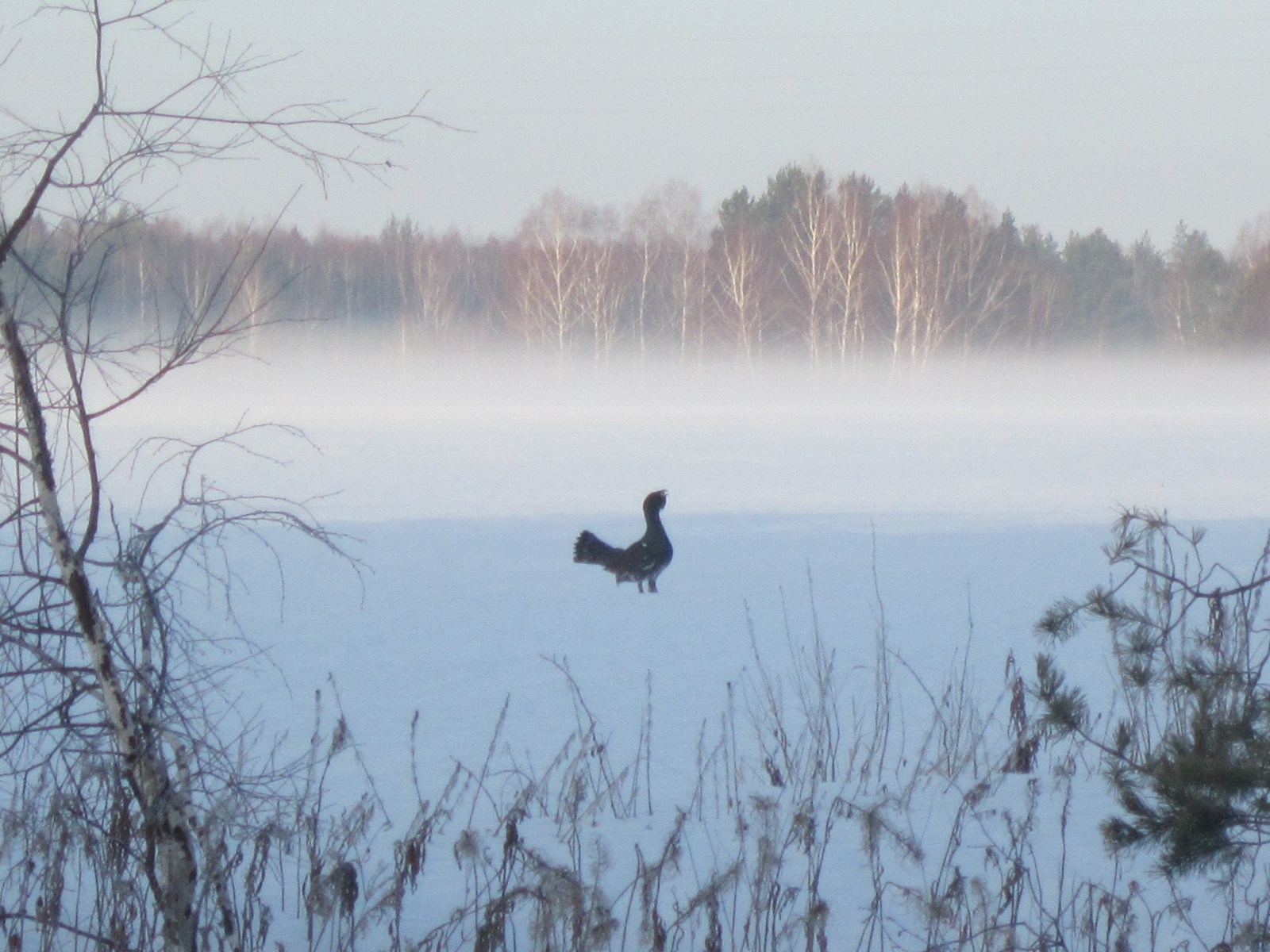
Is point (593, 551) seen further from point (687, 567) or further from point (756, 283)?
Result: point (756, 283)

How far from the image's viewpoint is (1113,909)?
2621 mm

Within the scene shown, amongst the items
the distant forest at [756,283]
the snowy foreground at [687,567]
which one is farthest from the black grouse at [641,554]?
the distant forest at [756,283]

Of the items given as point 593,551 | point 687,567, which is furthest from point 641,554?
point 687,567

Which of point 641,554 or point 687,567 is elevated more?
point 641,554

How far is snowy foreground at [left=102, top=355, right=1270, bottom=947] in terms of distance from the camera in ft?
17.6

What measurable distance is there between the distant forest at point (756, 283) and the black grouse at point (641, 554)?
2958 centimetres

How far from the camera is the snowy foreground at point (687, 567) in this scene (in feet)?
17.6

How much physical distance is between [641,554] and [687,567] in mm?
1166

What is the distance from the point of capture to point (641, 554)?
857 centimetres

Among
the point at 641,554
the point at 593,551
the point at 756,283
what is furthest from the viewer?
the point at 756,283

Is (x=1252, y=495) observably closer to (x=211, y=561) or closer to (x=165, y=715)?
(x=211, y=561)

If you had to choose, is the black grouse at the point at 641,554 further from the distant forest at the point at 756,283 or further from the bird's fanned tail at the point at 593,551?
the distant forest at the point at 756,283

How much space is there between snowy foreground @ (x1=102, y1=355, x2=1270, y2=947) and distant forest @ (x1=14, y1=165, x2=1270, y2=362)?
15541 mm

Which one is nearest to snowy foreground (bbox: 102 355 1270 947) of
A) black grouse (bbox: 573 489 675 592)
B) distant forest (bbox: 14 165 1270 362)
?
black grouse (bbox: 573 489 675 592)
